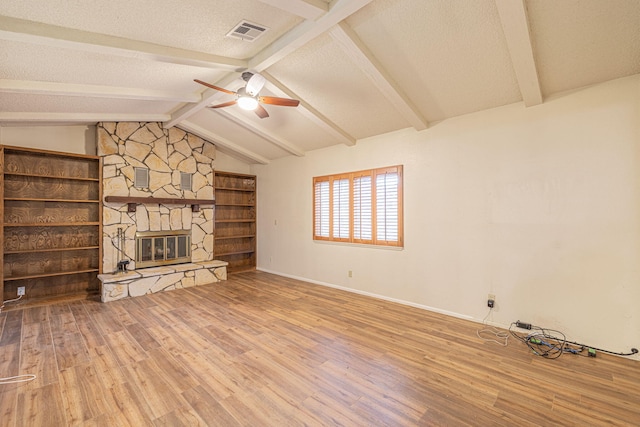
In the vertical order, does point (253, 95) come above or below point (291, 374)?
above

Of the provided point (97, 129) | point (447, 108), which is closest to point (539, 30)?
point (447, 108)

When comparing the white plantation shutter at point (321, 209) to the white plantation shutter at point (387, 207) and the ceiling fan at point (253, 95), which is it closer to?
the white plantation shutter at point (387, 207)

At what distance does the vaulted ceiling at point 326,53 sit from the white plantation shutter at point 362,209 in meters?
1.06

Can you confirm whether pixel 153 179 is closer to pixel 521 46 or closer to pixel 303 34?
pixel 303 34

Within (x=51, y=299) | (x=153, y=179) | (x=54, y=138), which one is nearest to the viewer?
(x=51, y=299)

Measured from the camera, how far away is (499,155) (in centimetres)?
349

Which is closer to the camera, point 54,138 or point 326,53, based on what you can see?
point 326,53

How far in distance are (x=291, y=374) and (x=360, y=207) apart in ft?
10.0

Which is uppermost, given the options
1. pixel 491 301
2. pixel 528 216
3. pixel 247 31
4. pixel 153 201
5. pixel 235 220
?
pixel 247 31

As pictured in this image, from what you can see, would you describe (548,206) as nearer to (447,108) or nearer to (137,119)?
(447,108)

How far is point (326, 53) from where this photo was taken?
3.04m

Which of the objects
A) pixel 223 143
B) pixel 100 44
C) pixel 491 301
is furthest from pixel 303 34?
pixel 223 143

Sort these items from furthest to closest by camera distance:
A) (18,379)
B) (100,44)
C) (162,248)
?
(162,248) < (100,44) < (18,379)

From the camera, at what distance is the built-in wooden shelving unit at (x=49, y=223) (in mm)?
4309
